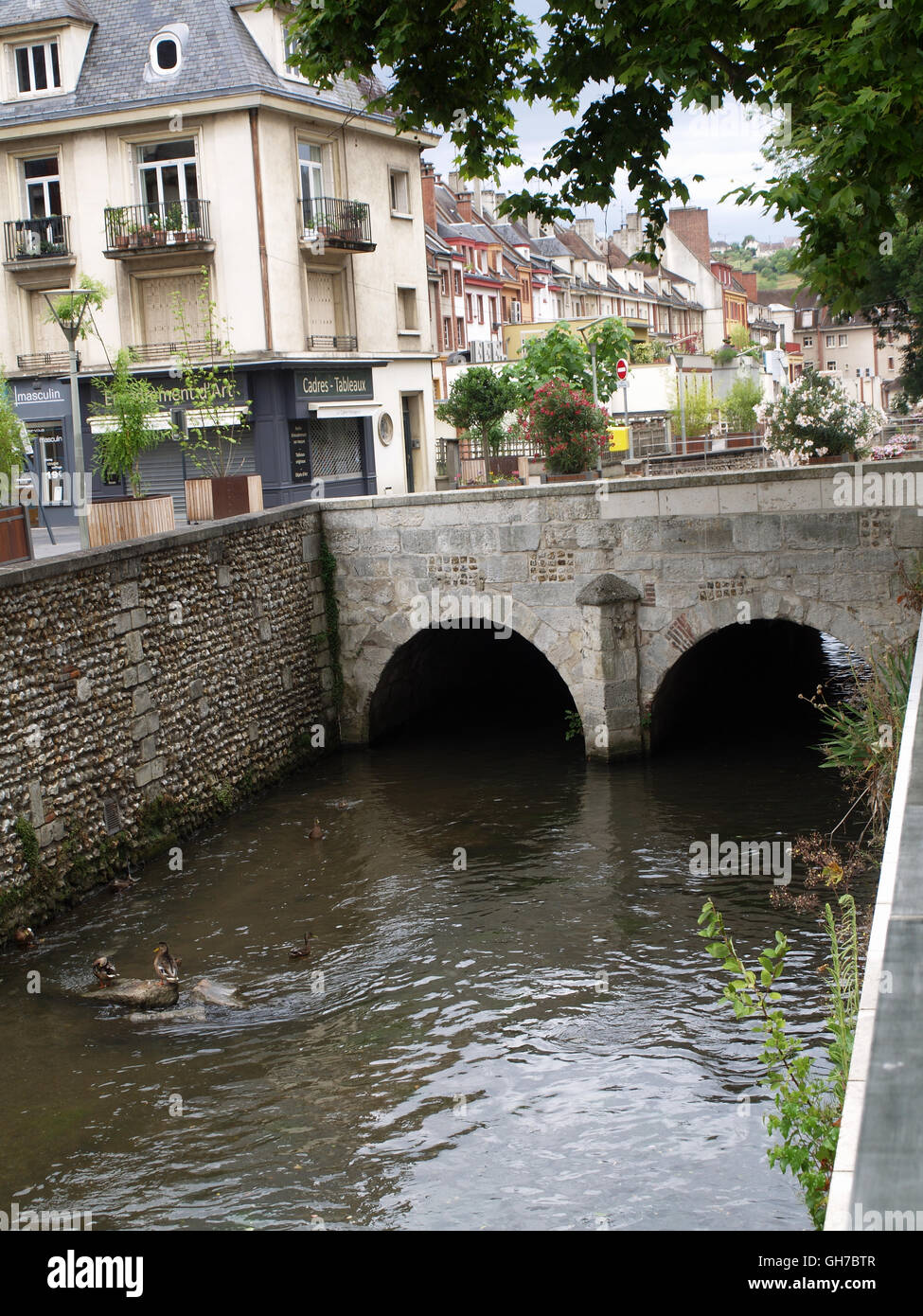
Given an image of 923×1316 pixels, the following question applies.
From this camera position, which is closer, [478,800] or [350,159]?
[478,800]

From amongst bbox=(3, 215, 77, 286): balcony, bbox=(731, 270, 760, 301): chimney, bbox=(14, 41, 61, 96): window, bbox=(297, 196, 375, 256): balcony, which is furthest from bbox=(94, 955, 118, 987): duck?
bbox=(731, 270, 760, 301): chimney

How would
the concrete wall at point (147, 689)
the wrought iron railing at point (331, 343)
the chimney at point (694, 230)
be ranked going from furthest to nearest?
the chimney at point (694, 230) < the wrought iron railing at point (331, 343) < the concrete wall at point (147, 689)

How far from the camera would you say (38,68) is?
29.9 meters

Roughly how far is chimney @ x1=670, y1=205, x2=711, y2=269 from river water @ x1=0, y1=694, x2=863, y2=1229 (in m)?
81.8

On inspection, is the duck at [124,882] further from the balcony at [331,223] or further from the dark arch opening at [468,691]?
the balcony at [331,223]

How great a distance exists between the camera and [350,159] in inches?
1253

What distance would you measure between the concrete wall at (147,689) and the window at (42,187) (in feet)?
48.3

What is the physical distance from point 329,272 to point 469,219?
1242 inches

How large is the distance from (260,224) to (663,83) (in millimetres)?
18282

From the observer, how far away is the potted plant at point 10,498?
44.4 ft

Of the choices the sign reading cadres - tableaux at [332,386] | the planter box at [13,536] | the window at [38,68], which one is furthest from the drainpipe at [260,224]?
the planter box at [13,536]

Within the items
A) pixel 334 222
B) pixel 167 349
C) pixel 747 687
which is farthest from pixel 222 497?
pixel 334 222

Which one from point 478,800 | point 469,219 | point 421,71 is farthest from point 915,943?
point 469,219
